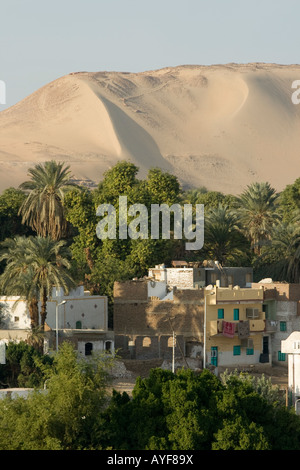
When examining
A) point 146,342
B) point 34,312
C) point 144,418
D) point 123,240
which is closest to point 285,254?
point 123,240

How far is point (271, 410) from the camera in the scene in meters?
39.8

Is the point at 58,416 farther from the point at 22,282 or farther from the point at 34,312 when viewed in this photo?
the point at 34,312

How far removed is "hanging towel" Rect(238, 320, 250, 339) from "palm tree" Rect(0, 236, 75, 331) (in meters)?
8.98

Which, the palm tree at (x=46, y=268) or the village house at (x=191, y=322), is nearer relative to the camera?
the palm tree at (x=46, y=268)

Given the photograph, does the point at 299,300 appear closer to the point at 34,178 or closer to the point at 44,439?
the point at 34,178

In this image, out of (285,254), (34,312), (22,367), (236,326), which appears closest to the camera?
(22,367)

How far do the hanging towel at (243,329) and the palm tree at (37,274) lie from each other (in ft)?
29.5

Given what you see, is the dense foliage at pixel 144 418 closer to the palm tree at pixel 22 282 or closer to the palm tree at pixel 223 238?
the palm tree at pixel 22 282

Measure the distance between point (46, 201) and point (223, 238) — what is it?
10948 millimetres

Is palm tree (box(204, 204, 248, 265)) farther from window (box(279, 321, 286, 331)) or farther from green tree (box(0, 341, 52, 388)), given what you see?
green tree (box(0, 341, 52, 388))

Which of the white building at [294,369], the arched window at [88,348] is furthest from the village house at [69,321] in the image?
the white building at [294,369]

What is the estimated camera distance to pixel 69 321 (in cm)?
5972

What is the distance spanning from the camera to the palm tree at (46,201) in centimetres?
7075
